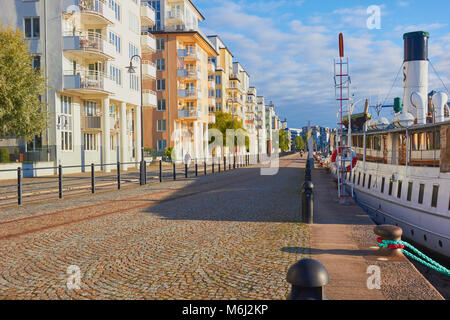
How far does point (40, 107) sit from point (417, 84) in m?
24.3

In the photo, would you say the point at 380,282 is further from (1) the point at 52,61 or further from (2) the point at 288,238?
(1) the point at 52,61

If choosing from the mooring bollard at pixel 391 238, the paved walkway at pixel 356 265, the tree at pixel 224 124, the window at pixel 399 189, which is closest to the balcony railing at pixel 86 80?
the window at pixel 399 189

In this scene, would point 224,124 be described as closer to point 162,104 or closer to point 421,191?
point 162,104

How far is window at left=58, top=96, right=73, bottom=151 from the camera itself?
30.8m

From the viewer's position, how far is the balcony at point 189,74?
54438mm

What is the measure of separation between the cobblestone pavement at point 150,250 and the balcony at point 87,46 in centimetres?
2051

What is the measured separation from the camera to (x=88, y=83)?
3136cm

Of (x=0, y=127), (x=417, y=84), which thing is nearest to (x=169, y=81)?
(x=0, y=127)

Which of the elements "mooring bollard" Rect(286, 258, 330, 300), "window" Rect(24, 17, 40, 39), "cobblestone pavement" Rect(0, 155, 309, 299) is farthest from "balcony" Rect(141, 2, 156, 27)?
"mooring bollard" Rect(286, 258, 330, 300)

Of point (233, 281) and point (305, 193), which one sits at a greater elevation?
point (305, 193)

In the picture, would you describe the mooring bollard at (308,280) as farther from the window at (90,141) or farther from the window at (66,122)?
the window at (90,141)

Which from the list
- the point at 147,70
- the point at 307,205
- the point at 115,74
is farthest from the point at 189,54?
the point at 307,205

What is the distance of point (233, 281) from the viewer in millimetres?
5250

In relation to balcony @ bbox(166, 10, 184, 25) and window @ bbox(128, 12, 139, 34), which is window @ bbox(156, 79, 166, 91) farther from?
window @ bbox(128, 12, 139, 34)
